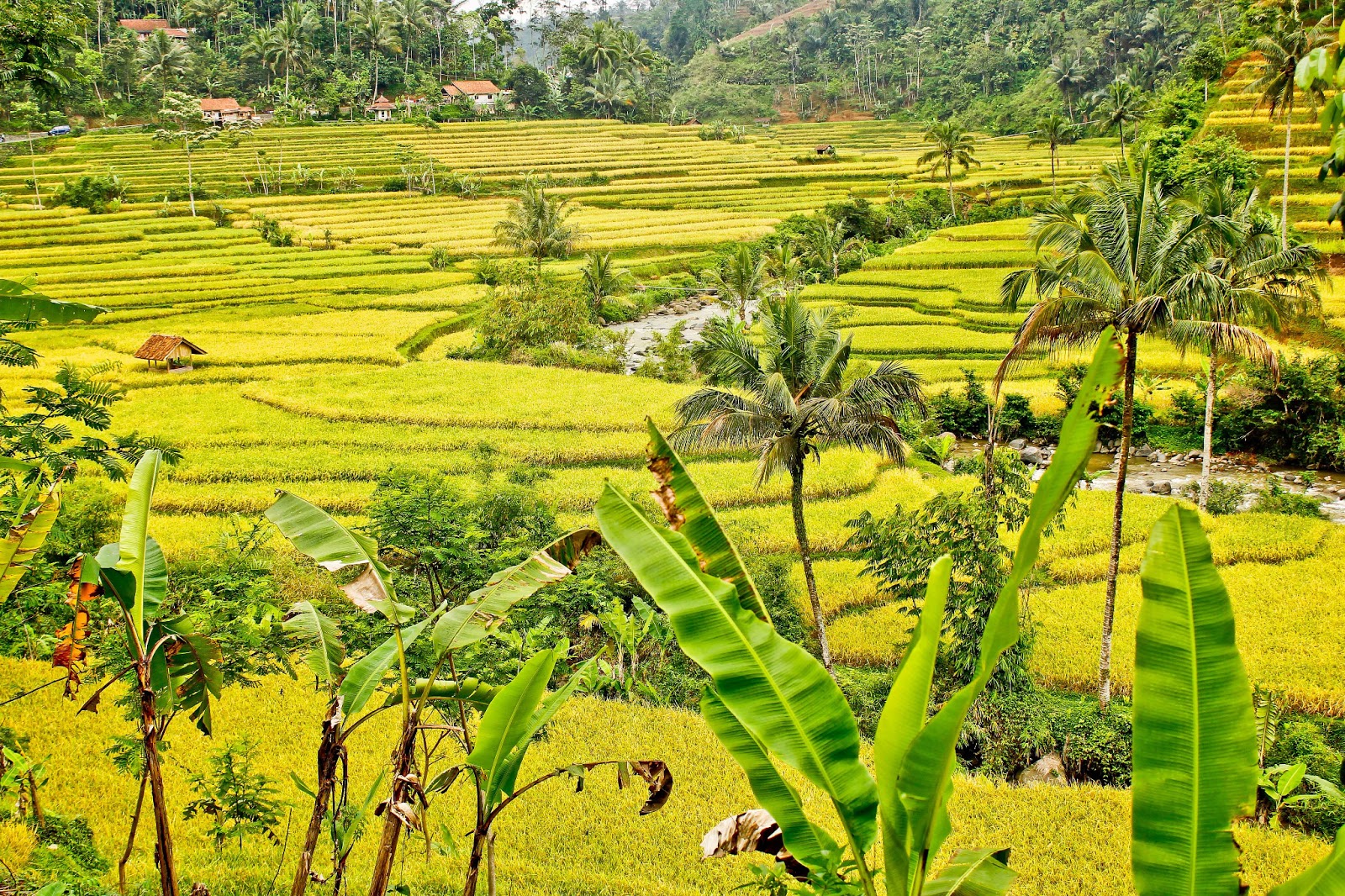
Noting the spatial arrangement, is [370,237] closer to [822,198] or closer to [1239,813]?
[822,198]

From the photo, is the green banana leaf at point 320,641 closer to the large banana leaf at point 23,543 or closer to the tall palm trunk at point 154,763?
the tall palm trunk at point 154,763

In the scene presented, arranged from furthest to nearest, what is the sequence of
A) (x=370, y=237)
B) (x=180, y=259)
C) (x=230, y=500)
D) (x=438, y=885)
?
(x=370, y=237), (x=180, y=259), (x=230, y=500), (x=438, y=885)

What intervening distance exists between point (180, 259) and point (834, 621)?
22217mm

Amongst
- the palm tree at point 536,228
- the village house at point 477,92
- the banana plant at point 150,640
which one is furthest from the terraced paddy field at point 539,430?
the village house at point 477,92

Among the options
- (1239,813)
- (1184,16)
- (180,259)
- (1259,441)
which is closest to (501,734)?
(1239,813)

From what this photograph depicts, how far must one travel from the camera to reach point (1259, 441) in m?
12.8

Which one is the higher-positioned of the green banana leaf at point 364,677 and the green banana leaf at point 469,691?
the green banana leaf at point 364,677

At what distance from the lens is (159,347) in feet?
52.5

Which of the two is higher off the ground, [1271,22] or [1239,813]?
[1271,22]

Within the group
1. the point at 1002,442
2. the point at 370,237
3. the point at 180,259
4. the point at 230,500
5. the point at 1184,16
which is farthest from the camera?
the point at 1184,16

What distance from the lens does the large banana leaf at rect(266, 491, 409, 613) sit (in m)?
2.90

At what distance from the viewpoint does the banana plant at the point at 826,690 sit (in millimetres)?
1704

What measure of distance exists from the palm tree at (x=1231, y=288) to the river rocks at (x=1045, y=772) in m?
3.50

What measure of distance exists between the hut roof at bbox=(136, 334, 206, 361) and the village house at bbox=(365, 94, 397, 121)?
35513 mm
